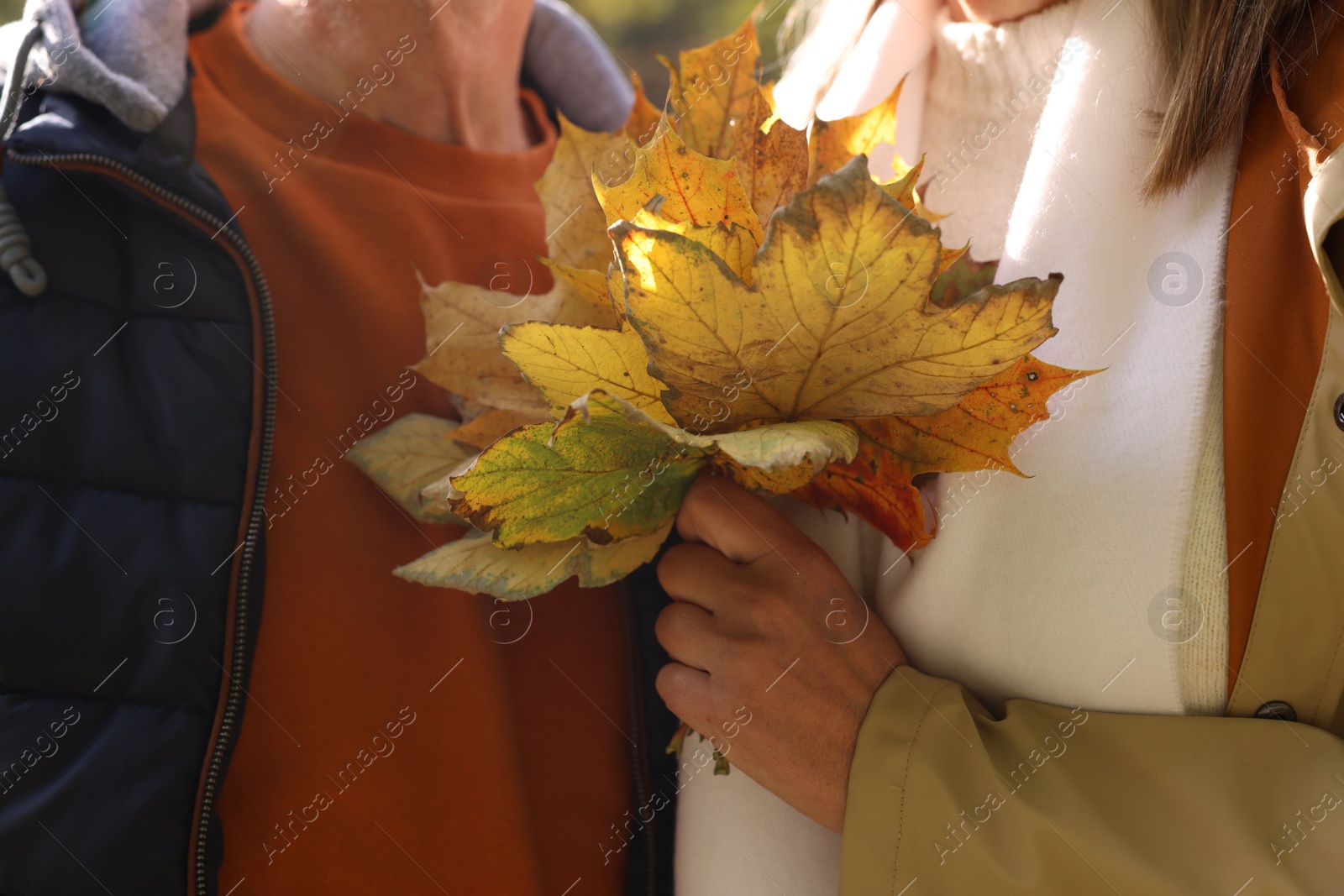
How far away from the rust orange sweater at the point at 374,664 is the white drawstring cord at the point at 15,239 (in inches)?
6.6

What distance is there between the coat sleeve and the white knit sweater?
3 cm

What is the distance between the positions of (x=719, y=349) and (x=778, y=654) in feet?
0.79

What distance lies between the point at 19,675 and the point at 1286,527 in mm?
803

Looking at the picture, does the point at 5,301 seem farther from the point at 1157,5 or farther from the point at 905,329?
the point at 1157,5

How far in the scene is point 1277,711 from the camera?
0.50 m

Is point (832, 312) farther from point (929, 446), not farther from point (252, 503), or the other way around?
point (252, 503)

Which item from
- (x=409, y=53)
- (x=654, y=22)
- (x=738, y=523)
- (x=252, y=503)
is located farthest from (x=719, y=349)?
(x=654, y=22)

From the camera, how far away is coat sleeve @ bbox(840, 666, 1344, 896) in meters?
0.47

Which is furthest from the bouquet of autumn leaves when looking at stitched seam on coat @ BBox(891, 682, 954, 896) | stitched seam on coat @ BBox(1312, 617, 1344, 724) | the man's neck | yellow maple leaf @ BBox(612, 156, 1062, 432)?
the man's neck

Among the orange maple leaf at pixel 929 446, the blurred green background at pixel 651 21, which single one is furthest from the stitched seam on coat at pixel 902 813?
the blurred green background at pixel 651 21

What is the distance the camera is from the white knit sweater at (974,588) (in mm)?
496

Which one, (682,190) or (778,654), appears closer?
(682,190)

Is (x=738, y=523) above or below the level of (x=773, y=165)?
below

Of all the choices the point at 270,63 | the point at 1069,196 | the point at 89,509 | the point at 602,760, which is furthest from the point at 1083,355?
the point at 270,63
